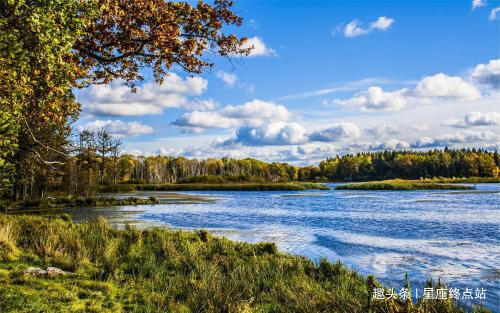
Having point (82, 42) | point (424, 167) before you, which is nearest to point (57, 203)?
point (82, 42)

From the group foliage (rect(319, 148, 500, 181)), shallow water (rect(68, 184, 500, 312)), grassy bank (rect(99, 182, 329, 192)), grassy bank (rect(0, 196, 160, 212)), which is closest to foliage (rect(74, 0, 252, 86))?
shallow water (rect(68, 184, 500, 312))

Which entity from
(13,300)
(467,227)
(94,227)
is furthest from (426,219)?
(13,300)

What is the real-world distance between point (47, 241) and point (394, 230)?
1806cm

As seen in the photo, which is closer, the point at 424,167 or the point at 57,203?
the point at 57,203

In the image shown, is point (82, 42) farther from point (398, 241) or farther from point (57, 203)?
point (57, 203)

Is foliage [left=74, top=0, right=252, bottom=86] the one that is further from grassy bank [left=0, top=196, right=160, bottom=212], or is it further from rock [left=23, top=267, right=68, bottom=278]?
grassy bank [left=0, top=196, right=160, bottom=212]

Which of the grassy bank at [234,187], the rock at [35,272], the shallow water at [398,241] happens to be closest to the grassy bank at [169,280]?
the rock at [35,272]

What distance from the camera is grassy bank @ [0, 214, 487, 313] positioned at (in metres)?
7.32

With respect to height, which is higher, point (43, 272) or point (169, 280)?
point (43, 272)

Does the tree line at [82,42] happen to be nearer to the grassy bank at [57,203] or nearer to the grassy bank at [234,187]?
the grassy bank at [57,203]

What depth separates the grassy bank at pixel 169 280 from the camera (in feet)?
24.0

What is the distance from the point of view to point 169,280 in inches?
373

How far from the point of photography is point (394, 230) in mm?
22891

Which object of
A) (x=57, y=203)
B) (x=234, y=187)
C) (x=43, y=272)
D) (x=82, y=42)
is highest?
(x=82, y=42)
